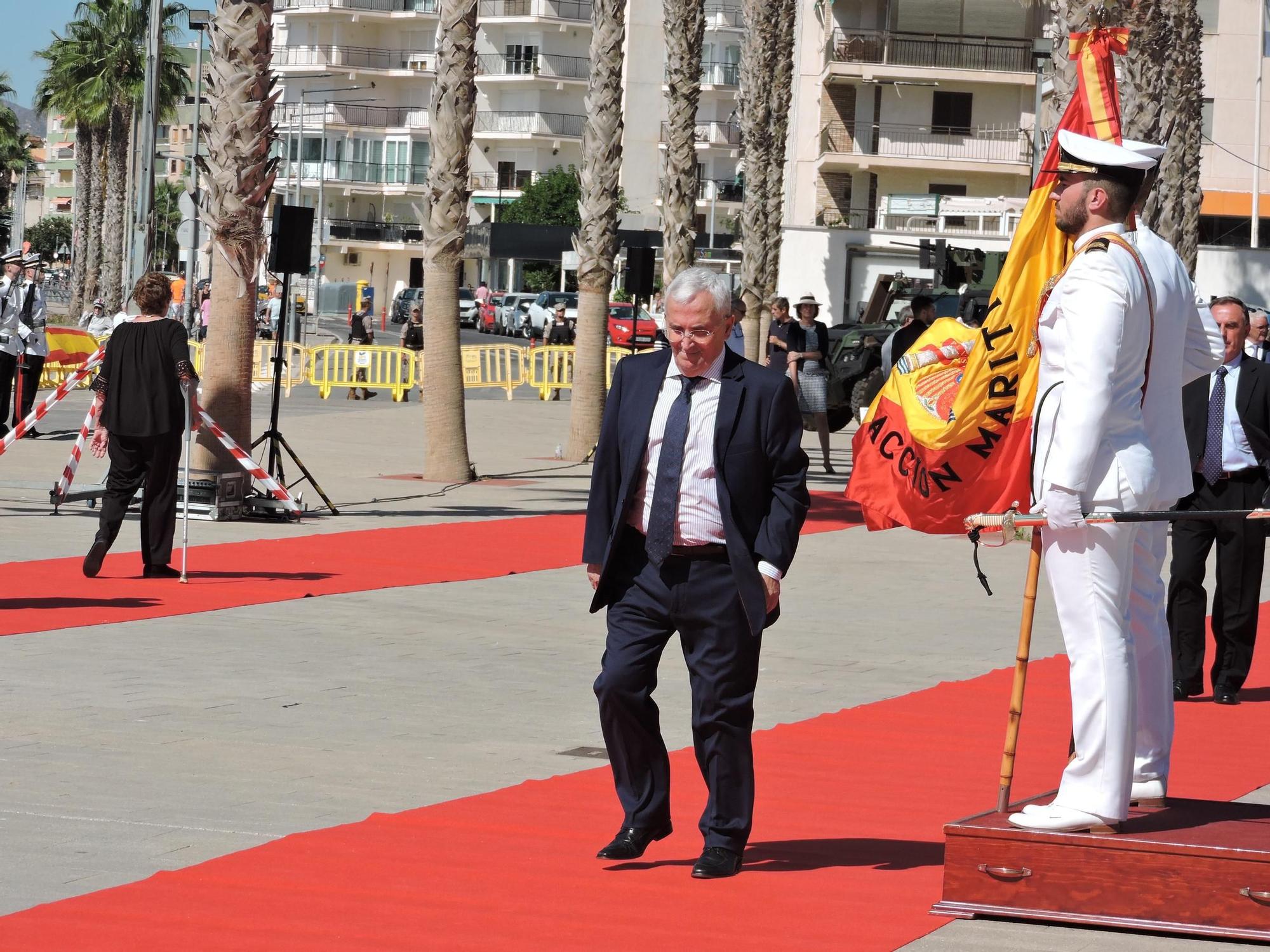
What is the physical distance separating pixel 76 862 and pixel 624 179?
92416mm

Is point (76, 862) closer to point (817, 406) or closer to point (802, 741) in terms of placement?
point (802, 741)

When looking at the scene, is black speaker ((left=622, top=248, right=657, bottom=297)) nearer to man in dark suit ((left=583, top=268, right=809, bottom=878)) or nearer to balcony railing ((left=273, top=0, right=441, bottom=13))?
man in dark suit ((left=583, top=268, right=809, bottom=878))

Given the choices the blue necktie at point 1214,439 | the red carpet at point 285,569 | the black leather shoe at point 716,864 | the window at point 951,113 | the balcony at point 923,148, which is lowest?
the red carpet at point 285,569

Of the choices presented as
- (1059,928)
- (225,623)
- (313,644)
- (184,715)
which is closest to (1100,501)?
(1059,928)

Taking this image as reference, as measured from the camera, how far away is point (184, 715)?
8477mm

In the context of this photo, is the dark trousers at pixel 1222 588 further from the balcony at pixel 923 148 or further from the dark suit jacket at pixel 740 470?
the balcony at pixel 923 148

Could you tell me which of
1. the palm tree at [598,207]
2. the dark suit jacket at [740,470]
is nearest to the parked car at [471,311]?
the palm tree at [598,207]

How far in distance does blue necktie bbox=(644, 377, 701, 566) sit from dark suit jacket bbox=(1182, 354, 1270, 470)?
4728mm

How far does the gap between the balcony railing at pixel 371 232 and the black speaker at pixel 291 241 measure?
8287cm

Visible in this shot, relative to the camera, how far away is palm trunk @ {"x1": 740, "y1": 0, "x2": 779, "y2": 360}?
34.8 m

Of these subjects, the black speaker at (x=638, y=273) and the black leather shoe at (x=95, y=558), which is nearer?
the black leather shoe at (x=95, y=558)

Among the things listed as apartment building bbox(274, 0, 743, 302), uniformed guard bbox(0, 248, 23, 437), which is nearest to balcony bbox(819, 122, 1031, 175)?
apartment building bbox(274, 0, 743, 302)

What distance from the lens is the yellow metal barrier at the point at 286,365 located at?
3750 cm

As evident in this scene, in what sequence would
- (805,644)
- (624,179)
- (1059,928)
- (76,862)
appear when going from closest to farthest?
(1059,928), (76,862), (805,644), (624,179)
